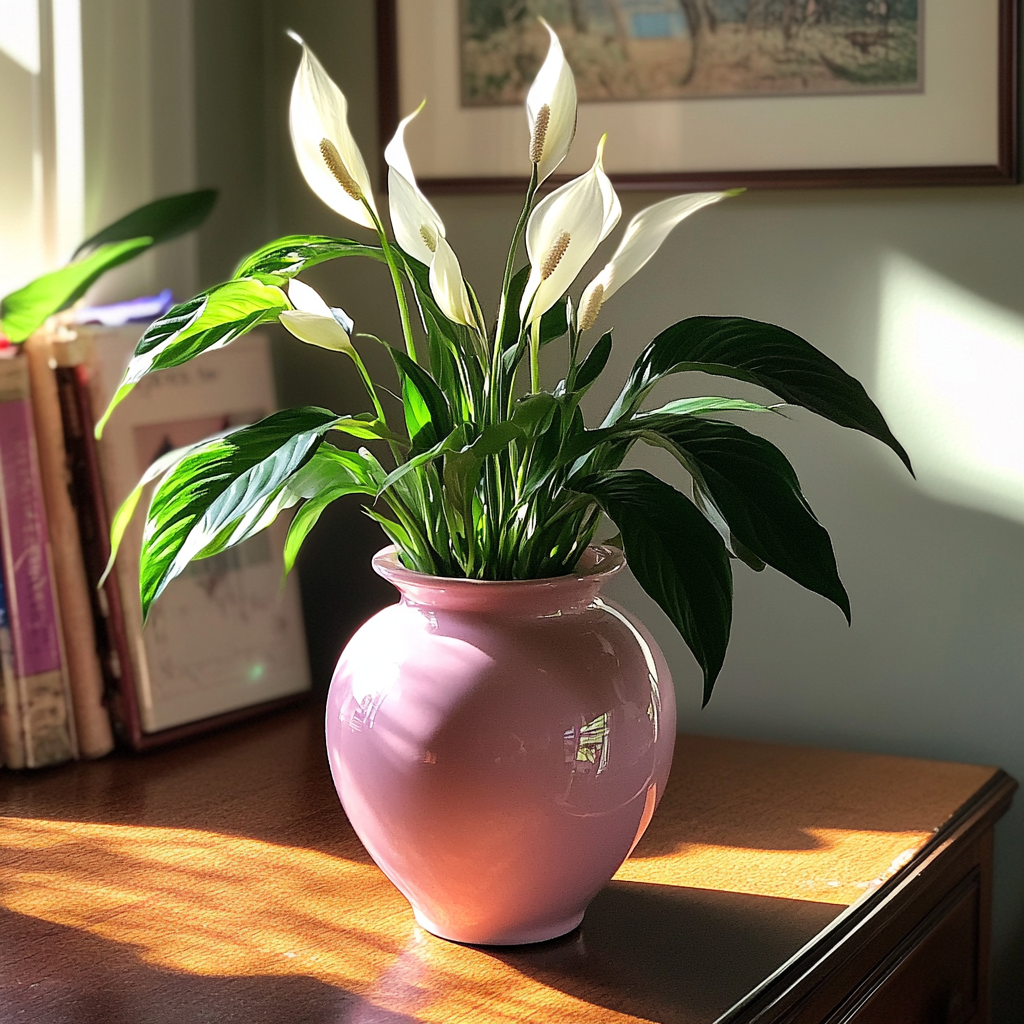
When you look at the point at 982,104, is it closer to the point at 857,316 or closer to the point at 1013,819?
the point at 857,316

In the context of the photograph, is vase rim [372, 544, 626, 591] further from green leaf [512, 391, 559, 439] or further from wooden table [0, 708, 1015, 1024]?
wooden table [0, 708, 1015, 1024]

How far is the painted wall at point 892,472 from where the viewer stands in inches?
43.1

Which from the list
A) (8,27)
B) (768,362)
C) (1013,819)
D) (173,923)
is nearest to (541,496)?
(768,362)

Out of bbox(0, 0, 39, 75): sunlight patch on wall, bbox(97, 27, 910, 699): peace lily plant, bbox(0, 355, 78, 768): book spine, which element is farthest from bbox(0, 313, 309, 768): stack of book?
bbox(97, 27, 910, 699): peace lily plant

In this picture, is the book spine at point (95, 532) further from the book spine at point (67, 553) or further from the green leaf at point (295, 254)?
the green leaf at point (295, 254)

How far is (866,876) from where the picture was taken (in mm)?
873

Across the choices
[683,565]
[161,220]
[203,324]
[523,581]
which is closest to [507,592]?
[523,581]

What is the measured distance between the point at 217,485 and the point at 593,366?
22 cm

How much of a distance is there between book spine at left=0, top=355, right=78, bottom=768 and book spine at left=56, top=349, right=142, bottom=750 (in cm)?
4

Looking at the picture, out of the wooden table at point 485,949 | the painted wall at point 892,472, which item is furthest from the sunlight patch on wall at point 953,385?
the wooden table at point 485,949

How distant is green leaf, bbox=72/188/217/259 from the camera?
3.82 ft

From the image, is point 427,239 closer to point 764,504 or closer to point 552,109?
point 552,109

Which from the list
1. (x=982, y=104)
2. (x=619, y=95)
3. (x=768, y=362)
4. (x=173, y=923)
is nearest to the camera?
(x=768, y=362)

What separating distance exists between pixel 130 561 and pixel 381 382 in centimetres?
34
